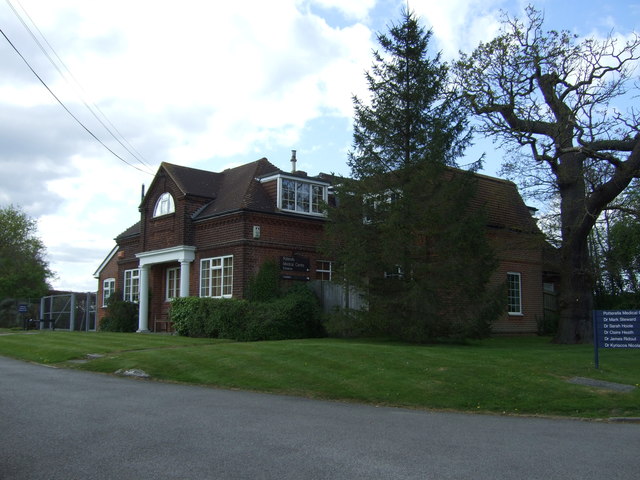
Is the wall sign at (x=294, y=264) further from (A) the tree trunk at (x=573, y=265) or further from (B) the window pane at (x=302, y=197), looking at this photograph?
(A) the tree trunk at (x=573, y=265)

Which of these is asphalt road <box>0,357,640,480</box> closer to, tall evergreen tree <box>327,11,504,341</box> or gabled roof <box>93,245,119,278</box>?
tall evergreen tree <box>327,11,504,341</box>

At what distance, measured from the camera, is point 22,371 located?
15227 millimetres

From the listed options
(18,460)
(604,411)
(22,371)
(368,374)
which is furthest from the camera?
(22,371)

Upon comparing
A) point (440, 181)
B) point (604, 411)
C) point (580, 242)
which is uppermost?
point (440, 181)

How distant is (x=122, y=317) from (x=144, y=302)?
1.49m

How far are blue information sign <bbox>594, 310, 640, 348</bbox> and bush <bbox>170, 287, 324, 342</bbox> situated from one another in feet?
37.6

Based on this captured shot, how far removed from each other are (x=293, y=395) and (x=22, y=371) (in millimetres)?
7405

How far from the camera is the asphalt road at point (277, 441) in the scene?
6.35 m

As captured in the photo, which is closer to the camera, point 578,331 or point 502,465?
point 502,465

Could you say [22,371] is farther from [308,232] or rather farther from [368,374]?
[308,232]

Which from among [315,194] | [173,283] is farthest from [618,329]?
[173,283]

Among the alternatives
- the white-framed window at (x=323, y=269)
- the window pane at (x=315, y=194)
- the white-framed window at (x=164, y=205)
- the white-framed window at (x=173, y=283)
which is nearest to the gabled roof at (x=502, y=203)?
the window pane at (x=315, y=194)

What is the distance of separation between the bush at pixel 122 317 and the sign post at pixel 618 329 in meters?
23.4

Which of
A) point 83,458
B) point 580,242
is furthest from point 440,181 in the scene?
point 83,458
